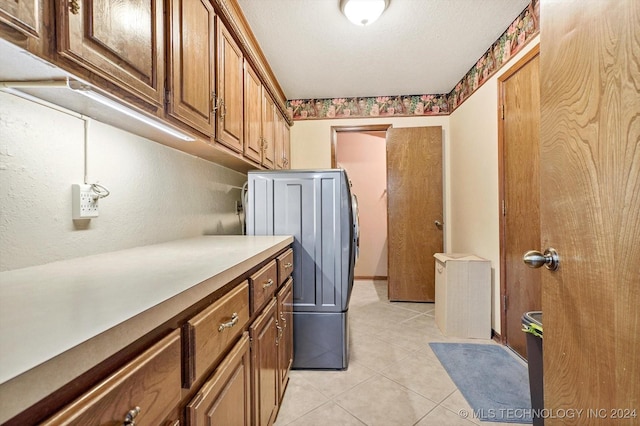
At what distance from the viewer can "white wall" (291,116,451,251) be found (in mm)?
3348

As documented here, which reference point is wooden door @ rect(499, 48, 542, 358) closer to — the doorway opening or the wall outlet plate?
the doorway opening

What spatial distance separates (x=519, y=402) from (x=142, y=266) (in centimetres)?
196

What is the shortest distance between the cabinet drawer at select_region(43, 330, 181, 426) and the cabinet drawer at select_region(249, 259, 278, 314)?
44 centimetres

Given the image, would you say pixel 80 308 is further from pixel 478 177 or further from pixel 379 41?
pixel 478 177

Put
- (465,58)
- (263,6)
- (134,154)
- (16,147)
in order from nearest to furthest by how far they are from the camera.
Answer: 1. (16,147)
2. (134,154)
3. (263,6)
4. (465,58)

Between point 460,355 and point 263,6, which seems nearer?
point 263,6

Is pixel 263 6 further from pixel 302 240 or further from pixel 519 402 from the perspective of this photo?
pixel 519 402

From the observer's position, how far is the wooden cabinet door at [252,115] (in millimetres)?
1881

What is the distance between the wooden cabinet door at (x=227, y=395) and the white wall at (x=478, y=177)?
212 centimetres

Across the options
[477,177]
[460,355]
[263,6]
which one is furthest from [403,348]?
[263,6]

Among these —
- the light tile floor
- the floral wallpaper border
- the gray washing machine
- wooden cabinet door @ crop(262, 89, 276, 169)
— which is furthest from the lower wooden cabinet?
the floral wallpaper border

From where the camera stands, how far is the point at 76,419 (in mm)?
346

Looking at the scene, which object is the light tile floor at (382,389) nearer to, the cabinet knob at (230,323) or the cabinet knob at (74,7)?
the cabinet knob at (230,323)

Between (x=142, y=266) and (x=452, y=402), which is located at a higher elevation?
(x=142, y=266)
